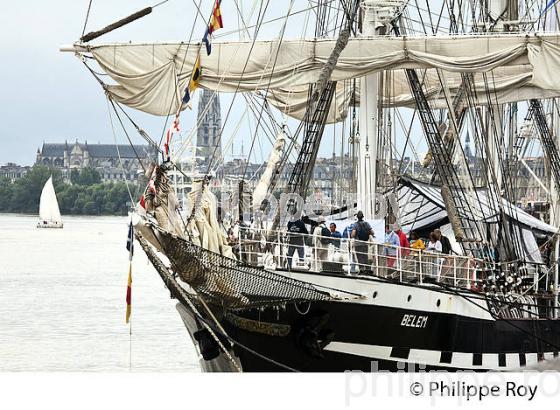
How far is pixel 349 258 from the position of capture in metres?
20.2

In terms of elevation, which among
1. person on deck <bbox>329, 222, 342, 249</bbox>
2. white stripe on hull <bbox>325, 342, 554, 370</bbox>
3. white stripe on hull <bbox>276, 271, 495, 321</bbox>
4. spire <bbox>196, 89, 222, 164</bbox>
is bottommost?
white stripe on hull <bbox>325, 342, 554, 370</bbox>

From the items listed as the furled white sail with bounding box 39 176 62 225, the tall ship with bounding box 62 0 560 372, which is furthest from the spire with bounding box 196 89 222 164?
the furled white sail with bounding box 39 176 62 225

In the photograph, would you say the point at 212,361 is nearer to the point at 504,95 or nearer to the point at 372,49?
the point at 372,49

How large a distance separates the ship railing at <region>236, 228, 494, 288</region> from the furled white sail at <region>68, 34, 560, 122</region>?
4738mm

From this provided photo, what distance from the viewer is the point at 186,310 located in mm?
22250

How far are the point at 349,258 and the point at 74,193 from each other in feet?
438

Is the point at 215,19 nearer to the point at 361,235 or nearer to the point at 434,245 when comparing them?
the point at 361,235

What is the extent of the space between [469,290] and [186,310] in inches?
193

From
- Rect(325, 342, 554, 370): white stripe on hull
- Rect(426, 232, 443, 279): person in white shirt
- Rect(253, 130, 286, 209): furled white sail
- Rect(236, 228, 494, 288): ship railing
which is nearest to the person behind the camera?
Rect(236, 228, 494, 288): ship railing

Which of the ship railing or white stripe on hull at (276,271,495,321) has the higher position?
the ship railing

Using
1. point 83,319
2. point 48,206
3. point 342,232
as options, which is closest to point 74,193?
point 48,206

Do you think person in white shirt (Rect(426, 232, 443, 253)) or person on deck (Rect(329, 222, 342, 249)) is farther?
person in white shirt (Rect(426, 232, 443, 253))

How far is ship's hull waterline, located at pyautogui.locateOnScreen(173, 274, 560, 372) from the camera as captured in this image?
2022 cm

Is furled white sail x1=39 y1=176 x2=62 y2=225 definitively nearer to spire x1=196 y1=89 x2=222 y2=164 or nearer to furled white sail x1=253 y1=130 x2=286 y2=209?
spire x1=196 y1=89 x2=222 y2=164
